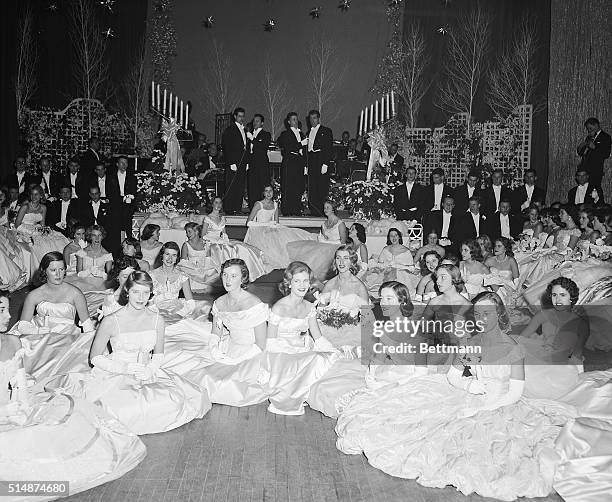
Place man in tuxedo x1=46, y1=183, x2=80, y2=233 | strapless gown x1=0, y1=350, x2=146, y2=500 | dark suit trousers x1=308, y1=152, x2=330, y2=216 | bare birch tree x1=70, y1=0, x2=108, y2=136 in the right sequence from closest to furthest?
strapless gown x1=0, y1=350, x2=146, y2=500, man in tuxedo x1=46, y1=183, x2=80, y2=233, dark suit trousers x1=308, y1=152, x2=330, y2=216, bare birch tree x1=70, y1=0, x2=108, y2=136

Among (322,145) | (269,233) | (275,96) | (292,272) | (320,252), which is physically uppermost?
(275,96)

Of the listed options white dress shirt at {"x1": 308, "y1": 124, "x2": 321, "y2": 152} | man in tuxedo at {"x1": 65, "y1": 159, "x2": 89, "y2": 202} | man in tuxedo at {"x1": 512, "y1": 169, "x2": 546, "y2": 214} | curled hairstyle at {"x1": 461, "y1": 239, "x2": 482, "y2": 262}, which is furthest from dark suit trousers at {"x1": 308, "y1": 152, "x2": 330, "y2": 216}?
curled hairstyle at {"x1": 461, "y1": 239, "x2": 482, "y2": 262}

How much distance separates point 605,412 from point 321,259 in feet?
20.9

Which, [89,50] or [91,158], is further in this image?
[89,50]

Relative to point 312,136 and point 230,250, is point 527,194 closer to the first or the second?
point 312,136

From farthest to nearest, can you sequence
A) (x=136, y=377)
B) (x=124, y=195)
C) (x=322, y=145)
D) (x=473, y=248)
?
(x=322, y=145) < (x=124, y=195) < (x=473, y=248) < (x=136, y=377)

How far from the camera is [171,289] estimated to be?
732 centimetres

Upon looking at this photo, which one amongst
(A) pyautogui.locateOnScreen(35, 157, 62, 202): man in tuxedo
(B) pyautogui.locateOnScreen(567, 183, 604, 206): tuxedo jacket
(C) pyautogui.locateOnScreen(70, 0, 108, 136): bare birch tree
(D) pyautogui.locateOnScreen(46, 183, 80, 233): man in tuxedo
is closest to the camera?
(D) pyautogui.locateOnScreen(46, 183, 80, 233): man in tuxedo

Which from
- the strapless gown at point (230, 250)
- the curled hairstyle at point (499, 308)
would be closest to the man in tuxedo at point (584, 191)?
the strapless gown at point (230, 250)

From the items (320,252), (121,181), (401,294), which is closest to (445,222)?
(320,252)

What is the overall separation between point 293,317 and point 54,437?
2146 millimetres

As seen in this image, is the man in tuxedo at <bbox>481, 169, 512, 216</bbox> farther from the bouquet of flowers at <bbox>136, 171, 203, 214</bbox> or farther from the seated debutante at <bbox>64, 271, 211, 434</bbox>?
the seated debutante at <bbox>64, 271, 211, 434</bbox>

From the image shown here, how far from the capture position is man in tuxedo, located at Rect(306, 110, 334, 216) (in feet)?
43.1

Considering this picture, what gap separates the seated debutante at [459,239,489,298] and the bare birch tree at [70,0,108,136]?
10463 mm
